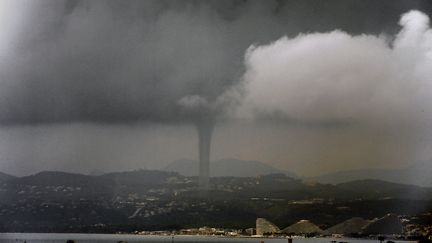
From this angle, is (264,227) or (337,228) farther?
(337,228)

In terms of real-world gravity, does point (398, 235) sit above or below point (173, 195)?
below

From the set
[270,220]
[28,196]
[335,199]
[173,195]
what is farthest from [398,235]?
[28,196]

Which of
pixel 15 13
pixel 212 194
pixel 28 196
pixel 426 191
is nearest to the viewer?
pixel 15 13

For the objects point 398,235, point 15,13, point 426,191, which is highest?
point 15,13

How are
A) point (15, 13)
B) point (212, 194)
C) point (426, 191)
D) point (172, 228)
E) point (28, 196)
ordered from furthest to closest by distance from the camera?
point (172, 228), point (28, 196), point (212, 194), point (426, 191), point (15, 13)

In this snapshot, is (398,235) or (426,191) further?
(398,235)

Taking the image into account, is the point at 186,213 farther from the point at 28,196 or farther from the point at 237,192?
the point at 28,196

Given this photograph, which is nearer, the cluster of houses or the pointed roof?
the cluster of houses

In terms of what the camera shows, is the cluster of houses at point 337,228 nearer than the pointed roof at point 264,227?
Yes
